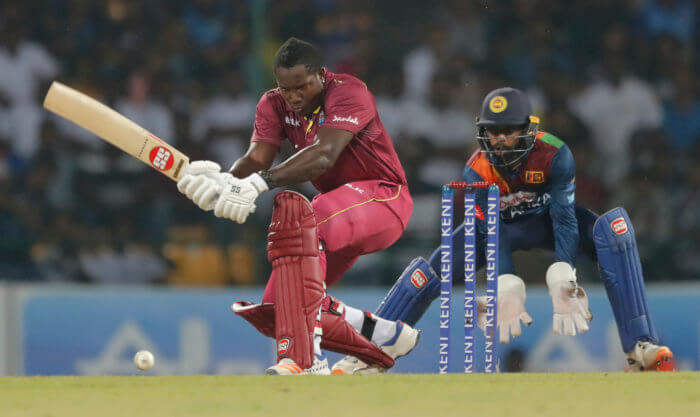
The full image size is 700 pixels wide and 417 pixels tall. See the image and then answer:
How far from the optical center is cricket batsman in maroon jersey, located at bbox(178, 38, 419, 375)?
14.8ft

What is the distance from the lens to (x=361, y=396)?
3.61 m

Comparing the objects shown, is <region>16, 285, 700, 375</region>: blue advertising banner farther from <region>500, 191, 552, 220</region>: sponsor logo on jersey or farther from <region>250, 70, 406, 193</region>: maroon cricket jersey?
<region>250, 70, 406, 193</region>: maroon cricket jersey

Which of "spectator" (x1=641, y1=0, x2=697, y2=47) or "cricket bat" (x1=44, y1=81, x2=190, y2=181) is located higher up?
"spectator" (x1=641, y1=0, x2=697, y2=47)

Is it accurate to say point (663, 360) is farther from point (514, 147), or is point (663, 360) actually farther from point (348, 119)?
point (348, 119)

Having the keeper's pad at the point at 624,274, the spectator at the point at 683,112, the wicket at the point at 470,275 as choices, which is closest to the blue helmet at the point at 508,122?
the wicket at the point at 470,275

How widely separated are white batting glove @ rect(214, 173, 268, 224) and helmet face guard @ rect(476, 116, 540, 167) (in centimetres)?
141

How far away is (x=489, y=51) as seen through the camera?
9875 millimetres

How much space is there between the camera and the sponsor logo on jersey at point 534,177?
217 inches

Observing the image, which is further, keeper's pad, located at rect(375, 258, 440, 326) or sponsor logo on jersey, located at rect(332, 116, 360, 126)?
keeper's pad, located at rect(375, 258, 440, 326)

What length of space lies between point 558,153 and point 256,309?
1.73 metres

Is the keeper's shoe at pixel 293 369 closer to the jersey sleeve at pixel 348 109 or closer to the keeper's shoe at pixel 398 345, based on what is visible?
the keeper's shoe at pixel 398 345

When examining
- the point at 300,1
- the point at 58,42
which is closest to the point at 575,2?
the point at 300,1

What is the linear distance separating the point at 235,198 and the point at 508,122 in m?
1.56

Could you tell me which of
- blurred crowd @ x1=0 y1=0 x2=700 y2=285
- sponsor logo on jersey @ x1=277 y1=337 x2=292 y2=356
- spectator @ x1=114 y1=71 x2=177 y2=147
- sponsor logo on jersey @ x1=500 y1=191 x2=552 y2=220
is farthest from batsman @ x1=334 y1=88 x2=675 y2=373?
spectator @ x1=114 y1=71 x2=177 y2=147
